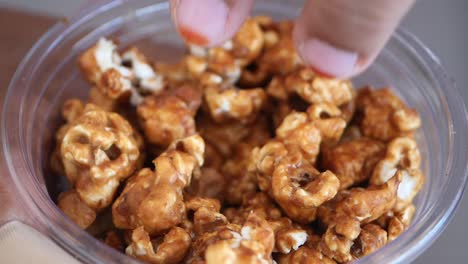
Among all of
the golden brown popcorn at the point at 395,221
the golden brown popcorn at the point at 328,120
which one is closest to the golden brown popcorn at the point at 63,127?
the golden brown popcorn at the point at 328,120

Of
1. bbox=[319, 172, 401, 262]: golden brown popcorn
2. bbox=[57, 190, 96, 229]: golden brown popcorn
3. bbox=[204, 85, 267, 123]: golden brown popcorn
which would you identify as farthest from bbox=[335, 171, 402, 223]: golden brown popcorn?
bbox=[57, 190, 96, 229]: golden brown popcorn

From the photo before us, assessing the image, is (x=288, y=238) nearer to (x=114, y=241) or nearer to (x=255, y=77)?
(x=114, y=241)

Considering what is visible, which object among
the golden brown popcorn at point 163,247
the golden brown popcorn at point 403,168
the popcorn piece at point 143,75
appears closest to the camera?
the golden brown popcorn at point 163,247

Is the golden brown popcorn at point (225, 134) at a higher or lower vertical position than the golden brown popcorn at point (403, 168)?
lower

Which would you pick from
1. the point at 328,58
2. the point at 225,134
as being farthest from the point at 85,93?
the point at 328,58

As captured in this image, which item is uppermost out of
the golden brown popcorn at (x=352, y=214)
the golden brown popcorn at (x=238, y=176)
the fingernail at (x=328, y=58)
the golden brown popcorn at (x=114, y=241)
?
the fingernail at (x=328, y=58)

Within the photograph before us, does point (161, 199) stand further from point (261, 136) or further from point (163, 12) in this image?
point (163, 12)

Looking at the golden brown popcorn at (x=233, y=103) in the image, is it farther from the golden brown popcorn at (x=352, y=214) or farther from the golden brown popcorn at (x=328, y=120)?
the golden brown popcorn at (x=352, y=214)

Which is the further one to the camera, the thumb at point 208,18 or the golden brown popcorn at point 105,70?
the golden brown popcorn at point 105,70
